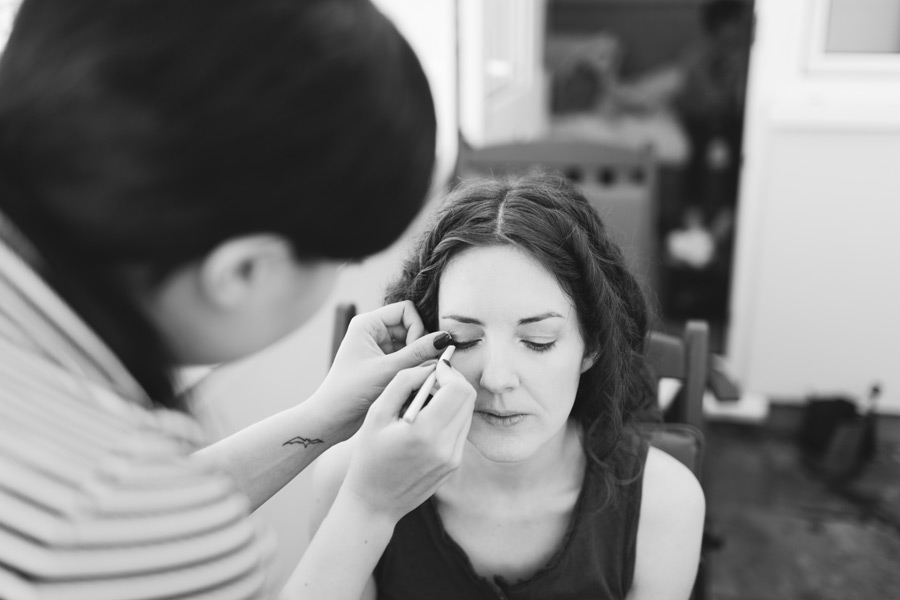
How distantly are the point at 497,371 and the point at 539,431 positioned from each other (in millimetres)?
111

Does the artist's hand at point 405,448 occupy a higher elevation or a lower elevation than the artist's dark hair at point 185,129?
lower

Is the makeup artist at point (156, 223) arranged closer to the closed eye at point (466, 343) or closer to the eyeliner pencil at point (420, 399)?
the eyeliner pencil at point (420, 399)

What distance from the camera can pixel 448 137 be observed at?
2.47 m

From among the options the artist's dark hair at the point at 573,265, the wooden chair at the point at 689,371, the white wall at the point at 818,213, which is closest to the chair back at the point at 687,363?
the wooden chair at the point at 689,371

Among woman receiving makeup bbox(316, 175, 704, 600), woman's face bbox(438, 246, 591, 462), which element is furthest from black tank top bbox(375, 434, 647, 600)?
woman's face bbox(438, 246, 591, 462)

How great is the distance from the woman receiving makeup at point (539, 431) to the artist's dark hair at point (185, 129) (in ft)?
1.47

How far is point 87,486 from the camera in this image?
0.49 metres

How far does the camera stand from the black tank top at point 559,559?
3.35ft

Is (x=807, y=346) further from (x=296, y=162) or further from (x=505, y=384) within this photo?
(x=296, y=162)

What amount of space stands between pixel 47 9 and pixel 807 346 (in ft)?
9.04

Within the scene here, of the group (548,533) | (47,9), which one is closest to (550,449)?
(548,533)

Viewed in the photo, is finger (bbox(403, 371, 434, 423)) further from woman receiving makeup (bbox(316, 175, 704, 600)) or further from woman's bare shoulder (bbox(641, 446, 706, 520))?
woman's bare shoulder (bbox(641, 446, 706, 520))

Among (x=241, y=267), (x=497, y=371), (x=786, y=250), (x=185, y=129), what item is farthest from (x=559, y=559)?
(x=786, y=250)

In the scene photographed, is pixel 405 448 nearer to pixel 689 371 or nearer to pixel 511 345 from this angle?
pixel 511 345
